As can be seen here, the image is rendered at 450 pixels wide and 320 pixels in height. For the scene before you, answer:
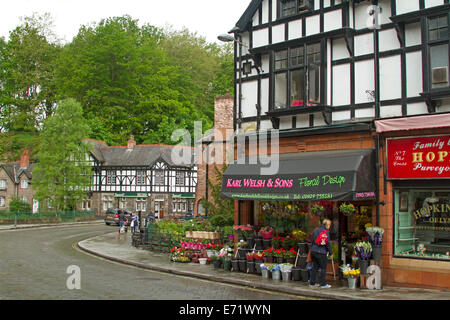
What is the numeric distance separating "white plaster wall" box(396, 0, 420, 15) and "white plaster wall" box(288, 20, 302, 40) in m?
3.39

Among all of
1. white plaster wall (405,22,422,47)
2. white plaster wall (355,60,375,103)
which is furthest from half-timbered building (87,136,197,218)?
white plaster wall (405,22,422,47)

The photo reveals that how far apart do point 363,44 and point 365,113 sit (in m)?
2.15

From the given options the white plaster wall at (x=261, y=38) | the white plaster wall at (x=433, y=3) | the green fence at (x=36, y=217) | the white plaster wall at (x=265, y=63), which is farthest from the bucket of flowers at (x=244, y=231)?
the green fence at (x=36, y=217)

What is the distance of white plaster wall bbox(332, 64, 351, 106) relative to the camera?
1470cm

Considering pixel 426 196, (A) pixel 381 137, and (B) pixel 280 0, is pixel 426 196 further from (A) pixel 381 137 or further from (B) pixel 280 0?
(B) pixel 280 0

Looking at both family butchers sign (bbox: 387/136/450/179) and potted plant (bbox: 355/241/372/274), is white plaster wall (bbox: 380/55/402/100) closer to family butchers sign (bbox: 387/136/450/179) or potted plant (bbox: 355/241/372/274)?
family butchers sign (bbox: 387/136/450/179)

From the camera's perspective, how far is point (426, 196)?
12977 millimetres

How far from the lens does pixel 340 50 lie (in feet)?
49.0

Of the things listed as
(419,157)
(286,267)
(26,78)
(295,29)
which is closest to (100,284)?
(286,267)

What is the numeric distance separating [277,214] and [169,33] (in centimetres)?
7012

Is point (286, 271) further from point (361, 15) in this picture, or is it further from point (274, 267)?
point (361, 15)

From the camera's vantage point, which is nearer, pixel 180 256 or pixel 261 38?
pixel 261 38

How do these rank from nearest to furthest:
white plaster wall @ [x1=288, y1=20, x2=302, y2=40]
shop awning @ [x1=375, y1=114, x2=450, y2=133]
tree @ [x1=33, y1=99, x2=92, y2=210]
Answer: shop awning @ [x1=375, y1=114, x2=450, y2=133] < white plaster wall @ [x1=288, y1=20, x2=302, y2=40] < tree @ [x1=33, y1=99, x2=92, y2=210]
